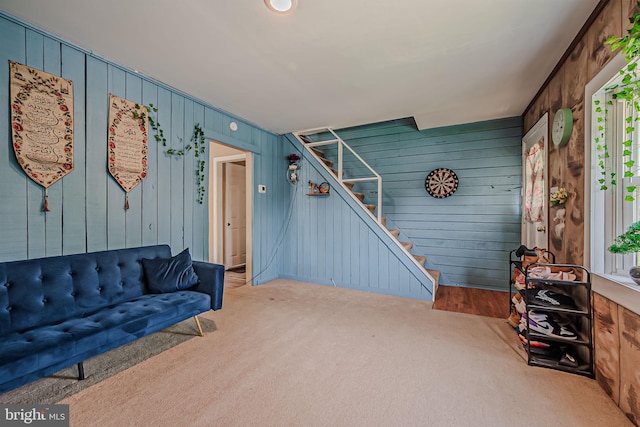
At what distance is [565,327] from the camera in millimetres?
1985

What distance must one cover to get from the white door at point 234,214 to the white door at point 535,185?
470 centimetres

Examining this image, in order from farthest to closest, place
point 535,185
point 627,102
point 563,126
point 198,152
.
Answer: point 198,152 → point 535,185 → point 563,126 → point 627,102

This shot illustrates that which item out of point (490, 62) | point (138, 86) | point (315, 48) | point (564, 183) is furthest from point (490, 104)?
point (138, 86)

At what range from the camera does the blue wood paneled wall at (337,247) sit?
12.1 feet

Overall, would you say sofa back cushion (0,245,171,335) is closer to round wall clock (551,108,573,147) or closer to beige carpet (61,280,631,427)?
beige carpet (61,280,631,427)

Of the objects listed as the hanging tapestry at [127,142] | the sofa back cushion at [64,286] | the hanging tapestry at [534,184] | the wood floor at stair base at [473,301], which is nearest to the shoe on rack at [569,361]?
the wood floor at stair base at [473,301]

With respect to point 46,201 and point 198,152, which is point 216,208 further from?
point 46,201

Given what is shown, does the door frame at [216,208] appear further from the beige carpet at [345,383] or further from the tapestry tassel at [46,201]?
the tapestry tassel at [46,201]

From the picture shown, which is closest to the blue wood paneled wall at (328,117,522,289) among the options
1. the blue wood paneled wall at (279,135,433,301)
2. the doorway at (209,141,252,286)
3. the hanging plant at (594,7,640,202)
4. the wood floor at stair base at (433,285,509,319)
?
the wood floor at stair base at (433,285,509,319)

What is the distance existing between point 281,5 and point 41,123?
1.98m

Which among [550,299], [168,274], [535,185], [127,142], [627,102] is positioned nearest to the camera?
[627,102]

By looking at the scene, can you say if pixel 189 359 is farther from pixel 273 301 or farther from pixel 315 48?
pixel 315 48

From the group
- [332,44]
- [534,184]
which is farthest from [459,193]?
[332,44]

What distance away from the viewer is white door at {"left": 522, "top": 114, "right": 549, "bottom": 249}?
8.87ft
